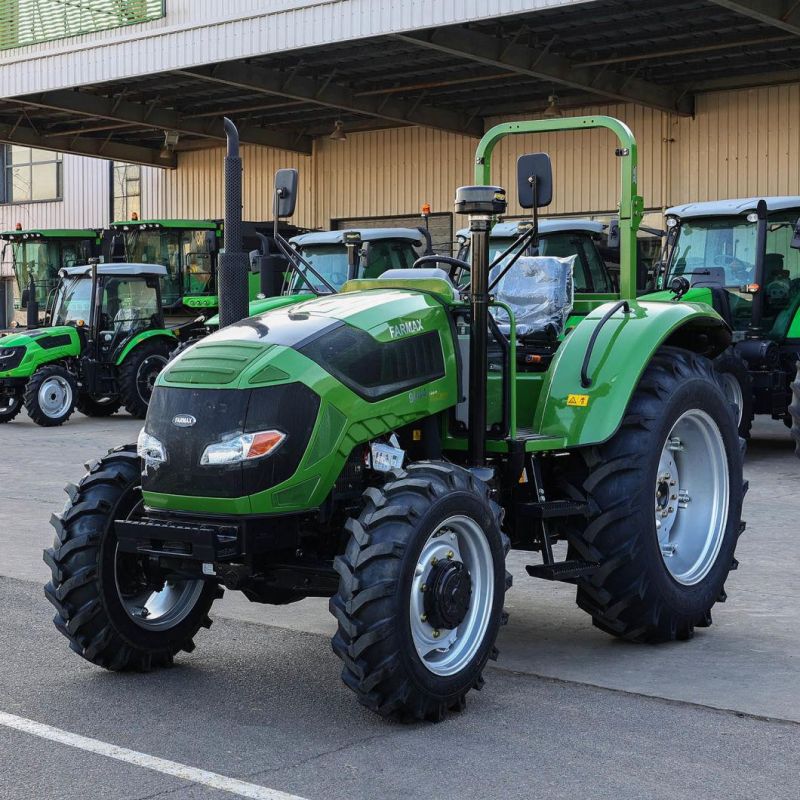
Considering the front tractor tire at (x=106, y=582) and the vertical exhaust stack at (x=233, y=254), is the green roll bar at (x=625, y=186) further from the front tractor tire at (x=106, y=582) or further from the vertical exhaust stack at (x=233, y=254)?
the front tractor tire at (x=106, y=582)

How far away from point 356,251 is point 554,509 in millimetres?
10718

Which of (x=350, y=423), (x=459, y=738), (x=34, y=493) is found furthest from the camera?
(x=34, y=493)

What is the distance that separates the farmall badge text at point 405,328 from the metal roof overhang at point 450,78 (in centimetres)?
1249

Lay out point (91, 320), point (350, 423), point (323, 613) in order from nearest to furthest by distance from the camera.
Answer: point (350, 423) < point (323, 613) < point (91, 320)

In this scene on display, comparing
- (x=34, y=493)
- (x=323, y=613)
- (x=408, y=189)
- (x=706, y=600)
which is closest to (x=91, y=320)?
(x=34, y=493)

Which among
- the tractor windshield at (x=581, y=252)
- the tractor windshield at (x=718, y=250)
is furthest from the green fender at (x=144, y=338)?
the tractor windshield at (x=718, y=250)

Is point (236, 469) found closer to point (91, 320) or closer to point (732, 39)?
point (91, 320)

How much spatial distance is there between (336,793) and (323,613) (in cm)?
254

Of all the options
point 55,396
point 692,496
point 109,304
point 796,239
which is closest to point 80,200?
point 109,304

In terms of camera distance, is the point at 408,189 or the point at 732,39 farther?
the point at 408,189

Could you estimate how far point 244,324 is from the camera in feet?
17.2

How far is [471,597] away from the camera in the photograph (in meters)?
4.92

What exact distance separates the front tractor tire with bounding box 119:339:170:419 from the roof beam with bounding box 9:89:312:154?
7.95 meters

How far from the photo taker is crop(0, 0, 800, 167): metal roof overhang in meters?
18.7
